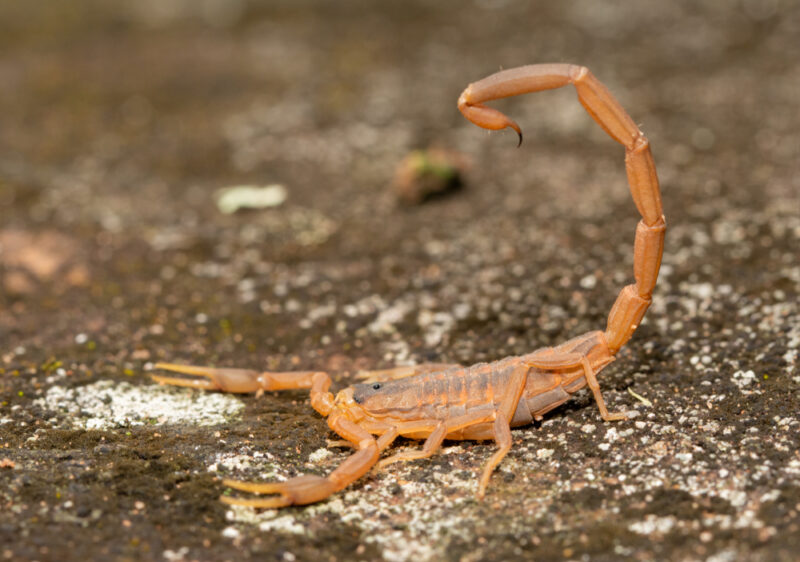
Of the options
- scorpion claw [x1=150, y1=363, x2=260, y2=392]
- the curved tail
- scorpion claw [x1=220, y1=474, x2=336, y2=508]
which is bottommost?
scorpion claw [x1=220, y1=474, x2=336, y2=508]

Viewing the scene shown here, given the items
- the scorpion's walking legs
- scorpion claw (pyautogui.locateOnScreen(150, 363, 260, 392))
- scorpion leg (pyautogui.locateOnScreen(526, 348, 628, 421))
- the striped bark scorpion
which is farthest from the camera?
scorpion claw (pyautogui.locateOnScreen(150, 363, 260, 392))

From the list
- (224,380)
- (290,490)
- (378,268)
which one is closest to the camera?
(290,490)

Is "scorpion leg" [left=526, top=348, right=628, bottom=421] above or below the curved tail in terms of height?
below

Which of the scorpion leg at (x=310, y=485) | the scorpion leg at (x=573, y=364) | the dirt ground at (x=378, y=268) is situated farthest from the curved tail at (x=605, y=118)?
the scorpion leg at (x=310, y=485)

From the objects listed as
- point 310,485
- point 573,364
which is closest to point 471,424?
point 573,364

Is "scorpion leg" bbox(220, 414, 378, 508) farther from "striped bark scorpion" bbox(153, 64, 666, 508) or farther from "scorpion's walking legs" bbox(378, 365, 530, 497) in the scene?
"scorpion's walking legs" bbox(378, 365, 530, 497)

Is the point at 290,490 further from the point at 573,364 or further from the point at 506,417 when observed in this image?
the point at 573,364

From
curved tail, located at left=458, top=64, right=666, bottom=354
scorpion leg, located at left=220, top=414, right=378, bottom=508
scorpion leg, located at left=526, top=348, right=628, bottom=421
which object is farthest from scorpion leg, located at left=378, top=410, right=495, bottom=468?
curved tail, located at left=458, top=64, right=666, bottom=354

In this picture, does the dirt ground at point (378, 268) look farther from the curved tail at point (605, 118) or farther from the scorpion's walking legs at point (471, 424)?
the curved tail at point (605, 118)
